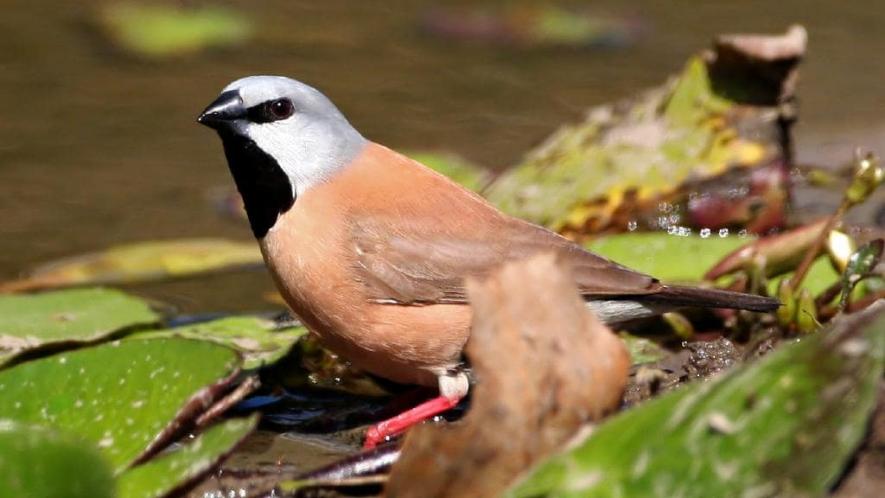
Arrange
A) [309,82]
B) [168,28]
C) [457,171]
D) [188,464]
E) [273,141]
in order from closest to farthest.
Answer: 1. [188,464]
2. [273,141]
3. [457,171]
4. [309,82]
5. [168,28]

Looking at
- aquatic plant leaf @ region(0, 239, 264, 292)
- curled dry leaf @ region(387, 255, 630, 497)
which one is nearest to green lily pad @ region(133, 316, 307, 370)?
aquatic plant leaf @ region(0, 239, 264, 292)

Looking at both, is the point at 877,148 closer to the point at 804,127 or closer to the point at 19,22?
the point at 804,127

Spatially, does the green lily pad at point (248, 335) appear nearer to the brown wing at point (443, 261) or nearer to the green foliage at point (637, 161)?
the brown wing at point (443, 261)

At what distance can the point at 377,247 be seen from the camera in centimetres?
441

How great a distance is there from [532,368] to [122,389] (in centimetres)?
134

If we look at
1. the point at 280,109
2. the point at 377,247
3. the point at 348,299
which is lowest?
the point at 348,299

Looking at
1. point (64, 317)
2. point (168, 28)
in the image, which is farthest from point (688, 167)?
point (168, 28)

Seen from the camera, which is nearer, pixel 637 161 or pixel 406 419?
pixel 406 419

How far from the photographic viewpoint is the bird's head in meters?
4.47

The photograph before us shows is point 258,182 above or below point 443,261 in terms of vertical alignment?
above

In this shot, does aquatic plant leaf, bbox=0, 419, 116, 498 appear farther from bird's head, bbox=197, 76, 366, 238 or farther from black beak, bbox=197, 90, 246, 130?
black beak, bbox=197, 90, 246, 130

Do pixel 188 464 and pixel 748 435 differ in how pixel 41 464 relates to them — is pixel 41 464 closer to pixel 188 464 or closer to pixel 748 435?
pixel 188 464

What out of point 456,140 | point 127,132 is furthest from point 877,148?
point 127,132

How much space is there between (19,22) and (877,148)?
20.1ft
